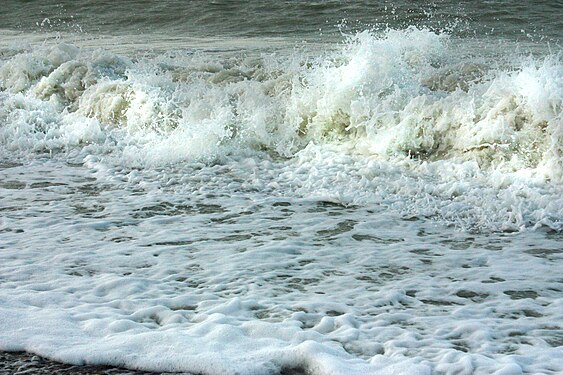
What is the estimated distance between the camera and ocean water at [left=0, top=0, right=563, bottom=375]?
405 cm

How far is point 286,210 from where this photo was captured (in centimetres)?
646

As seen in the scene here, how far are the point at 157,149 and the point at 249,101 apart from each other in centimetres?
142

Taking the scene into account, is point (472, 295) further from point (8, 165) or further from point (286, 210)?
point (8, 165)

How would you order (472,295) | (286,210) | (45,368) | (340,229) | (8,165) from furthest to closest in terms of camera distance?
(8,165) < (286,210) < (340,229) < (472,295) < (45,368)

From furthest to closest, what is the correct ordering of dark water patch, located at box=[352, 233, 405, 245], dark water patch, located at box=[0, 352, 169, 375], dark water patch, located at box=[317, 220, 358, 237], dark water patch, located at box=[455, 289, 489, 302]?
dark water patch, located at box=[317, 220, 358, 237], dark water patch, located at box=[352, 233, 405, 245], dark water patch, located at box=[455, 289, 489, 302], dark water patch, located at box=[0, 352, 169, 375]

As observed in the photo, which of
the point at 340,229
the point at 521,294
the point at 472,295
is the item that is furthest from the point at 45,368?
the point at 340,229

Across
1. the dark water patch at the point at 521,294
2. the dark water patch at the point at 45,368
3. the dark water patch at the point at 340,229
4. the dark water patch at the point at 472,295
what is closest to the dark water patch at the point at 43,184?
the dark water patch at the point at 340,229

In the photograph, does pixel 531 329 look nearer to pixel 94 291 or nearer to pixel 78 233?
pixel 94 291

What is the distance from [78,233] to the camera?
586 centimetres

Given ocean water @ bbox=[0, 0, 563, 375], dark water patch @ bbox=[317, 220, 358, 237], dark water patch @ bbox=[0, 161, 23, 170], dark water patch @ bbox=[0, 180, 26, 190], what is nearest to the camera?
ocean water @ bbox=[0, 0, 563, 375]

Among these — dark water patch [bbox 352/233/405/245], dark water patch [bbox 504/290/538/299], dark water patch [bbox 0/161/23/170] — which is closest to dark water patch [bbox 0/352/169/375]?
dark water patch [bbox 504/290/538/299]

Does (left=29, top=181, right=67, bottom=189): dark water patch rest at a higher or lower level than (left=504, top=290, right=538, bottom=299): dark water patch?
higher

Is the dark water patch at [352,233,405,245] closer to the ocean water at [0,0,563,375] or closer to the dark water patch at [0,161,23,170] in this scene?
the ocean water at [0,0,563,375]

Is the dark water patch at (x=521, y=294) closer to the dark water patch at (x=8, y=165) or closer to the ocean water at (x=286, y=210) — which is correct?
the ocean water at (x=286, y=210)
